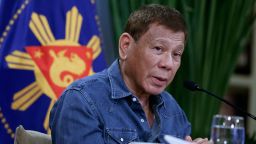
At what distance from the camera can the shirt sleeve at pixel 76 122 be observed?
6.41ft

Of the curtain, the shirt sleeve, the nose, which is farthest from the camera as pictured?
the curtain

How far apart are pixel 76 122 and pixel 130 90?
27cm

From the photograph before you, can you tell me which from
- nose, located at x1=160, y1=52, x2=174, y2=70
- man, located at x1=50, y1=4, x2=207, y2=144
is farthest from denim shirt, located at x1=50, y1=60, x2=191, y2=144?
nose, located at x1=160, y1=52, x2=174, y2=70

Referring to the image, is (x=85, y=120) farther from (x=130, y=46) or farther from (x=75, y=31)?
(x=75, y=31)

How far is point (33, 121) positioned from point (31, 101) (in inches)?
3.4

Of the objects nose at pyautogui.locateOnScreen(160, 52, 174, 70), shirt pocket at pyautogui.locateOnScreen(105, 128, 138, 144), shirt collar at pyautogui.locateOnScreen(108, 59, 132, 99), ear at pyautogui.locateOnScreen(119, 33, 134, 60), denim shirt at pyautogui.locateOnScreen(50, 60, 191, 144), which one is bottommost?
shirt pocket at pyautogui.locateOnScreen(105, 128, 138, 144)

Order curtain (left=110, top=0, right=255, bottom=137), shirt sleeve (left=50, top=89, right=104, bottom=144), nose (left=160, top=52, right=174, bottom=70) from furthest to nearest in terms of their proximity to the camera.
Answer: curtain (left=110, top=0, right=255, bottom=137)
nose (left=160, top=52, right=174, bottom=70)
shirt sleeve (left=50, top=89, right=104, bottom=144)

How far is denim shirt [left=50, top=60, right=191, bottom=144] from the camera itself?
6.44ft

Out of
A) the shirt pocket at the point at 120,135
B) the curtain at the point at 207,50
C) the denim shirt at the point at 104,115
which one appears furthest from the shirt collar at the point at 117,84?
the curtain at the point at 207,50

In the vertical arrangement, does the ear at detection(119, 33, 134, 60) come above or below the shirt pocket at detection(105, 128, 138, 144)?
above

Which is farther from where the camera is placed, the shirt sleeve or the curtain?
the curtain

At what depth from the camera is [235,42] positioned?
11.0 ft

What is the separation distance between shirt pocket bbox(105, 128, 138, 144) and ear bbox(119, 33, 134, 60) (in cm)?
25

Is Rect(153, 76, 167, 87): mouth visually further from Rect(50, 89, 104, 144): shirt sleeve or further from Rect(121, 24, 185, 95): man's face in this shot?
Rect(50, 89, 104, 144): shirt sleeve
